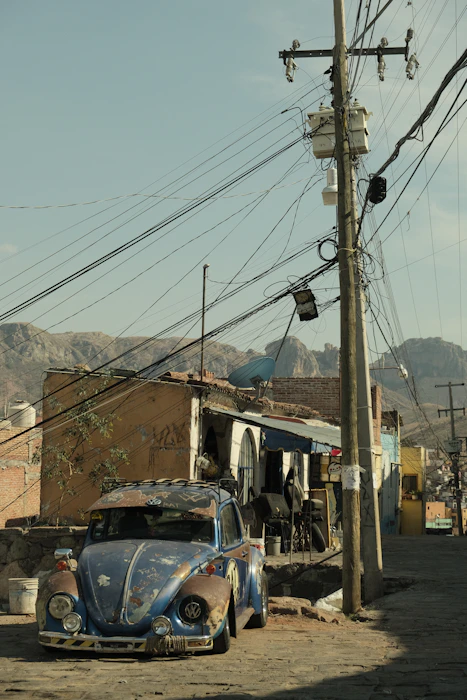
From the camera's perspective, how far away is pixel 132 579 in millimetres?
8039

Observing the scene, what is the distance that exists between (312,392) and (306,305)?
24.4 metres

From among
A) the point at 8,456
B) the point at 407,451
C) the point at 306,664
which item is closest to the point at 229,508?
the point at 306,664

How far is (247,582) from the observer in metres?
9.89

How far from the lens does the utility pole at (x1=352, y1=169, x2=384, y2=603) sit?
45.3 ft

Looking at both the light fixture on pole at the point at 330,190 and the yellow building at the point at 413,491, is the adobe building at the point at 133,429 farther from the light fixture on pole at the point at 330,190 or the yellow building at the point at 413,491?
the yellow building at the point at 413,491

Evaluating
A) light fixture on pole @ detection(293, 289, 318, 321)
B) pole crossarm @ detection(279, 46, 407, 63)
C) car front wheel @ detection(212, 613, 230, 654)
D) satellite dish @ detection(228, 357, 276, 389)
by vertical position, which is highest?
pole crossarm @ detection(279, 46, 407, 63)

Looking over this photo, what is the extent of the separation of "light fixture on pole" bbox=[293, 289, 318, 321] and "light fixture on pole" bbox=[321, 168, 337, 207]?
77.9 inches

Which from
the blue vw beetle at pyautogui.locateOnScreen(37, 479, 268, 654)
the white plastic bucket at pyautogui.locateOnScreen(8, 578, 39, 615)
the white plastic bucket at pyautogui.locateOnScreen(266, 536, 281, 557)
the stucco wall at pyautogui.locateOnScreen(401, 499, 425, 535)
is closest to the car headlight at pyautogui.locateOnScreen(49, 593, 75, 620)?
the blue vw beetle at pyautogui.locateOnScreen(37, 479, 268, 654)

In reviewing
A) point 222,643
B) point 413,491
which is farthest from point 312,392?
point 222,643

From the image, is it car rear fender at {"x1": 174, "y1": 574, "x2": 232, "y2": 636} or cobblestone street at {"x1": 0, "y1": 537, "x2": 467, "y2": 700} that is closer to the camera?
cobblestone street at {"x1": 0, "y1": 537, "x2": 467, "y2": 700}

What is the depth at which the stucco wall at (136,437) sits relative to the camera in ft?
63.9

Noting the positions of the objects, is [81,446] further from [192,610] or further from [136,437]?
[192,610]

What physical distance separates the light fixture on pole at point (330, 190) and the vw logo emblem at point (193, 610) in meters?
9.63

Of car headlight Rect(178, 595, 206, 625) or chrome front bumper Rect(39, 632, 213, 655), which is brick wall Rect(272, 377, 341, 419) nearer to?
car headlight Rect(178, 595, 206, 625)
